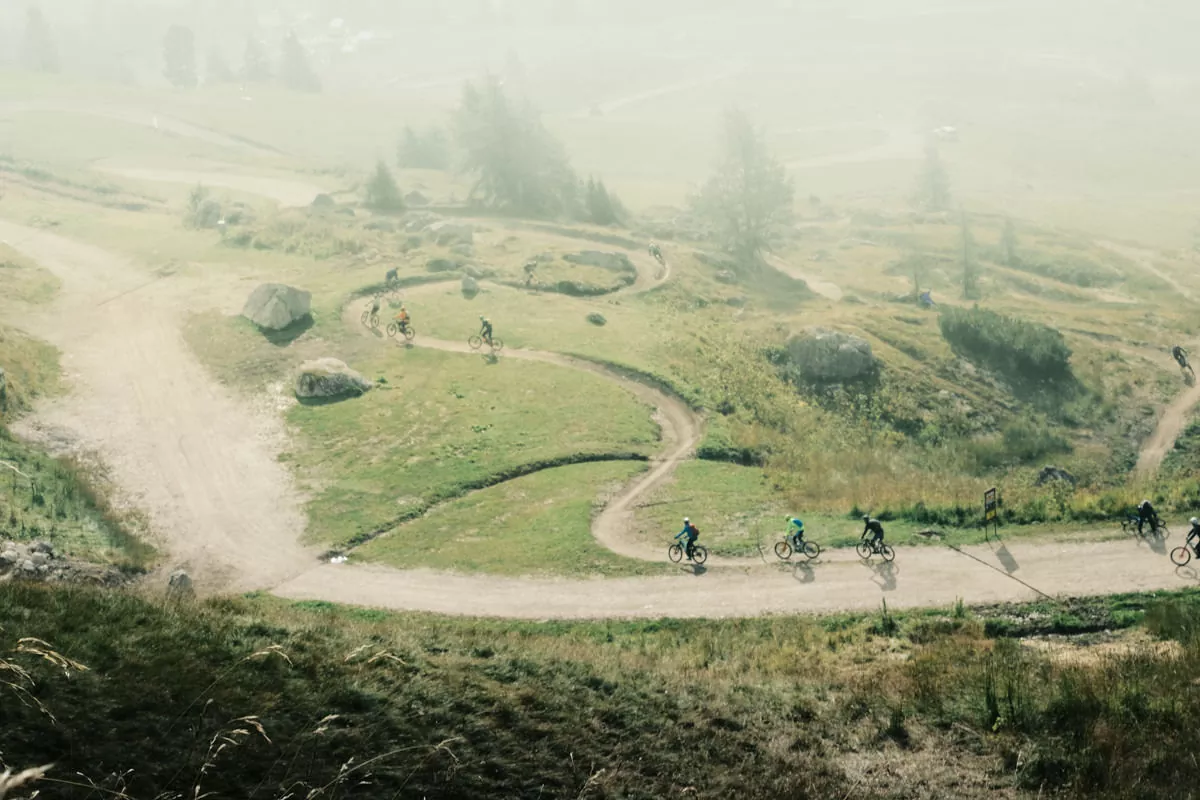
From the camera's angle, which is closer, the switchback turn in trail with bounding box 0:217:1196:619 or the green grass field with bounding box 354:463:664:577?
the switchback turn in trail with bounding box 0:217:1196:619

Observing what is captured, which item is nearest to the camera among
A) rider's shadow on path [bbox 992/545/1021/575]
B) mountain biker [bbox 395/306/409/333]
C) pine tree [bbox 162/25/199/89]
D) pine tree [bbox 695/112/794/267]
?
rider's shadow on path [bbox 992/545/1021/575]

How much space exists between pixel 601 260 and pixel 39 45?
17076cm

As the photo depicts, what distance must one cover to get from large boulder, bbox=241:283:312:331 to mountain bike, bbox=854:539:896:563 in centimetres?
4003

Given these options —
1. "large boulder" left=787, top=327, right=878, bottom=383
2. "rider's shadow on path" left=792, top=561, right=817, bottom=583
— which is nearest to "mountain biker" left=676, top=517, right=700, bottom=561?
"rider's shadow on path" left=792, top=561, right=817, bottom=583

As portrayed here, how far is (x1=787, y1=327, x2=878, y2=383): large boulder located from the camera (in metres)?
56.1

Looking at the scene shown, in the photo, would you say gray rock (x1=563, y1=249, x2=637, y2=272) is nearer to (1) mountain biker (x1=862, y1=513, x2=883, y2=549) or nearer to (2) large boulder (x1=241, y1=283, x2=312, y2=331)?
(2) large boulder (x1=241, y1=283, x2=312, y2=331)

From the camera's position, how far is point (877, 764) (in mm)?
15797

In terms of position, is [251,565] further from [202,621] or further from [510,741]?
[510,741]

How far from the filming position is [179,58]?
192125 mm

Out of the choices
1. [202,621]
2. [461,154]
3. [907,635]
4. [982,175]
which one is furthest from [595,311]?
[982,175]

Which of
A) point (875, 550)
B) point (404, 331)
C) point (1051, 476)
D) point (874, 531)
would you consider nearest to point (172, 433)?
point (404, 331)

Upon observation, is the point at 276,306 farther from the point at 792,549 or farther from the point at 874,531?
the point at 874,531

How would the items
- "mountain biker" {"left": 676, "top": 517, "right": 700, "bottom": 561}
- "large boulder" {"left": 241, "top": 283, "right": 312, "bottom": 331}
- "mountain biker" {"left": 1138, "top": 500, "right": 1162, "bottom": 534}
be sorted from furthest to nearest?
"large boulder" {"left": 241, "top": 283, "right": 312, "bottom": 331}
"mountain biker" {"left": 676, "top": 517, "right": 700, "bottom": 561}
"mountain biker" {"left": 1138, "top": 500, "right": 1162, "bottom": 534}

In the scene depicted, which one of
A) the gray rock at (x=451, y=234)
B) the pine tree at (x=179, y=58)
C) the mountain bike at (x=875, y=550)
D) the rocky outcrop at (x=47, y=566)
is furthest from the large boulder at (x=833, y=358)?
the pine tree at (x=179, y=58)
